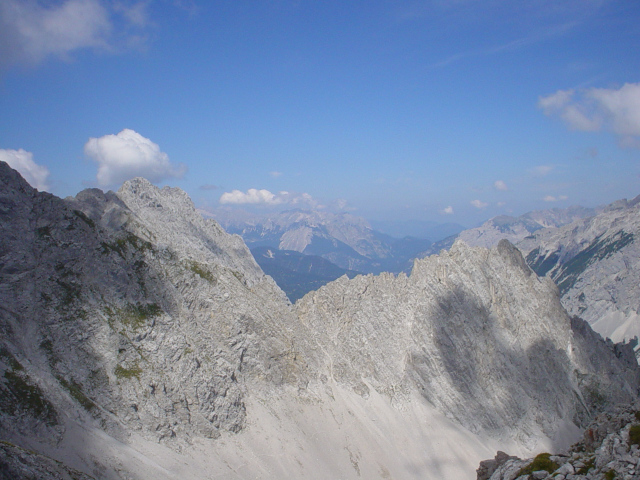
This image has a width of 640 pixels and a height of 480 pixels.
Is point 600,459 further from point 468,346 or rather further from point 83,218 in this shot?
point 83,218

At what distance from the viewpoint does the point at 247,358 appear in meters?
92.4

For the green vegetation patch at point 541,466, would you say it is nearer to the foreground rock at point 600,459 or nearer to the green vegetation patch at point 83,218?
the foreground rock at point 600,459

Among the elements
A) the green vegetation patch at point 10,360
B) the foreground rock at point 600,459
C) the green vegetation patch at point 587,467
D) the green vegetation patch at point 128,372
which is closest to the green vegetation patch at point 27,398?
the green vegetation patch at point 10,360

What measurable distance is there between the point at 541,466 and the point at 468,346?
7493cm

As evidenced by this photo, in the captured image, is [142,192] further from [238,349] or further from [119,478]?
[119,478]

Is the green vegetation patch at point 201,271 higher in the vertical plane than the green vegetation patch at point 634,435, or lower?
higher

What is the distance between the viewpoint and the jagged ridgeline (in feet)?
215

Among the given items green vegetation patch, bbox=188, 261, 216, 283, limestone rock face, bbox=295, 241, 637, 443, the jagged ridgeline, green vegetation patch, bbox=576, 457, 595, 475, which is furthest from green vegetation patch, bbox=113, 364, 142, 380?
green vegetation patch, bbox=576, 457, 595, 475

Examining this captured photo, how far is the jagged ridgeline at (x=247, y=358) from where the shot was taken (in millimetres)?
65562

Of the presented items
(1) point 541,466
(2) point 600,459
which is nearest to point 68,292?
(1) point 541,466

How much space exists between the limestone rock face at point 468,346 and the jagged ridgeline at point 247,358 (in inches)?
16.0

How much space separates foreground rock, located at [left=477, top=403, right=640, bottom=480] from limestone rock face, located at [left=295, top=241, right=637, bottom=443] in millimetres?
64012

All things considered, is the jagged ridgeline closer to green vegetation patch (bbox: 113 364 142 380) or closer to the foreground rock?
green vegetation patch (bbox: 113 364 142 380)

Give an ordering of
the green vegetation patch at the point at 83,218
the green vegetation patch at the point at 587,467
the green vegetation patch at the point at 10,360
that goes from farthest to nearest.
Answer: the green vegetation patch at the point at 83,218
the green vegetation patch at the point at 10,360
the green vegetation patch at the point at 587,467
